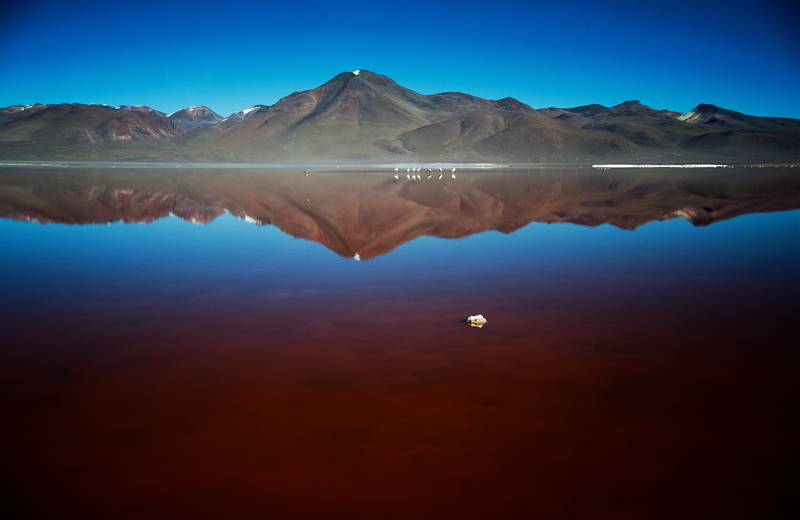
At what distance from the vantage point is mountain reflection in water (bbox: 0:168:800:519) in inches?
150

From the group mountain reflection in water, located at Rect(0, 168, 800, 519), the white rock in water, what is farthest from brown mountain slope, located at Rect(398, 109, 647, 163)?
the white rock in water

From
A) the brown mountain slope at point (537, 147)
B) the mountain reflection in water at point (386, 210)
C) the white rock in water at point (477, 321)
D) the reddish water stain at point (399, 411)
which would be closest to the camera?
the reddish water stain at point (399, 411)

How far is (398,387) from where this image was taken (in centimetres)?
540

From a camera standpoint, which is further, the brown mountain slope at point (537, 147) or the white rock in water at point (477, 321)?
the brown mountain slope at point (537, 147)

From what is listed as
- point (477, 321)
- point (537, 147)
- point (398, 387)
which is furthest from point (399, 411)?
point (537, 147)

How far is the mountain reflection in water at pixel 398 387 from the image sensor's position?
3.81 meters

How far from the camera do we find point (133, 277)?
10484 millimetres

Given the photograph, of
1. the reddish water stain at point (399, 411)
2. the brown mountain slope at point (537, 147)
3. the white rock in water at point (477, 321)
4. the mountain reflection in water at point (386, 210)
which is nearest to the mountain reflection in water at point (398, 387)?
the reddish water stain at point (399, 411)

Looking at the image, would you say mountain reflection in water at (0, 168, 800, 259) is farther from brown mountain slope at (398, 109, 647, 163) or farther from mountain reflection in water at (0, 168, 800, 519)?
brown mountain slope at (398, 109, 647, 163)

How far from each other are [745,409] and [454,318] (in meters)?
3.74

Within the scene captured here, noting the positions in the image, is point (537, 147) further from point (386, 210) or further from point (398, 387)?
point (398, 387)

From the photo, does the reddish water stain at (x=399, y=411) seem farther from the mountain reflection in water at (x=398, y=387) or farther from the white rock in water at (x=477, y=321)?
the white rock in water at (x=477, y=321)

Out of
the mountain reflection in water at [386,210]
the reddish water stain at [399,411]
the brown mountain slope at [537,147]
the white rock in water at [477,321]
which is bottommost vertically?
the reddish water stain at [399,411]

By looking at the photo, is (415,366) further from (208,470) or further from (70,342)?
(70,342)
